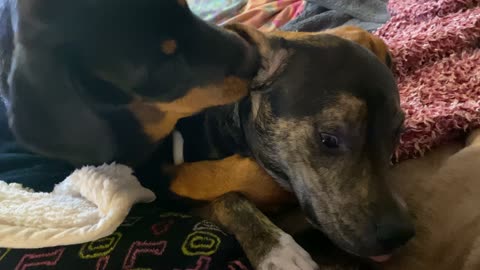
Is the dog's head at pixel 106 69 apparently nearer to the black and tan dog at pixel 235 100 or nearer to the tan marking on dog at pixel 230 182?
the black and tan dog at pixel 235 100

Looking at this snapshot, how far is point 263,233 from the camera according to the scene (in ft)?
4.40

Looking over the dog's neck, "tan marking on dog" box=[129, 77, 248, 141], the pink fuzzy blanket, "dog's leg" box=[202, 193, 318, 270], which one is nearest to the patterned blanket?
the pink fuzzy blanket

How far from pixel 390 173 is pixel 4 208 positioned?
2.98ft

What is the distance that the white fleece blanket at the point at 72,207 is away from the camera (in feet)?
4.27

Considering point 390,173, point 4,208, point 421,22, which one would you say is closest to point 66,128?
point 4,208

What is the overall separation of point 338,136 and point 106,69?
0.56 m

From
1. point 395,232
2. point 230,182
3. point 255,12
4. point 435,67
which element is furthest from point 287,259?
point 255,12

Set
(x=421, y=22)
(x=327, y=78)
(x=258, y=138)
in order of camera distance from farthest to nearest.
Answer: (x=421, y=22) < (x=258, y=138) < (x=327, y=78)

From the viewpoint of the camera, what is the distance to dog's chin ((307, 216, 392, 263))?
1.26 meters

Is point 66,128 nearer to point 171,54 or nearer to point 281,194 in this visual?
point 171,54

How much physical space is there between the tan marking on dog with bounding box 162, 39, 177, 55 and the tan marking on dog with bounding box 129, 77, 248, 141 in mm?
105

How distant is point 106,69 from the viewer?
55.4 inches

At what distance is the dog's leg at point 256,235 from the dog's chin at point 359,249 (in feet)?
0.28

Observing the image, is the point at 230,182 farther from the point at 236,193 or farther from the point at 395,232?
the point at 395,232
